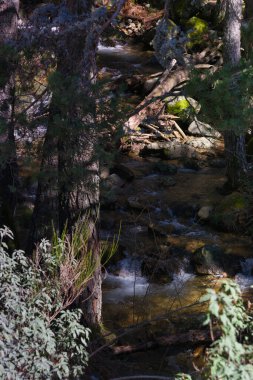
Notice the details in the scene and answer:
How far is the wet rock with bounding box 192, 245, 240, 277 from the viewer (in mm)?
9500

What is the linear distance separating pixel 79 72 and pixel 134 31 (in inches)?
664

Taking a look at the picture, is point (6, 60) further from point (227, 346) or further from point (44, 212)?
point (227, 346)

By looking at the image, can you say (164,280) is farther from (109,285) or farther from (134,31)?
(134,31)

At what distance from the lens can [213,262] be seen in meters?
9.52

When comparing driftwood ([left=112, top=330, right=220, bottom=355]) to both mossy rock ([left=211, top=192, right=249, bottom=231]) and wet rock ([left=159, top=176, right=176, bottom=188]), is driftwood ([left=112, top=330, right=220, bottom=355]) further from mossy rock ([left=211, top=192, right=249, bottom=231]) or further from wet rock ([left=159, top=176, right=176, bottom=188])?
wet rock ([left=159, top=176, right=176, bottom=188])

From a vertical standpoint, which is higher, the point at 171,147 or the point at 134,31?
the point at 134,31

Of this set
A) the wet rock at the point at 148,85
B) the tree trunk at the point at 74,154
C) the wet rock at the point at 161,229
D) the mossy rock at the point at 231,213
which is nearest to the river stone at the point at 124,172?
the wet rock at the point at 161,229

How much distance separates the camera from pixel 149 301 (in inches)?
340

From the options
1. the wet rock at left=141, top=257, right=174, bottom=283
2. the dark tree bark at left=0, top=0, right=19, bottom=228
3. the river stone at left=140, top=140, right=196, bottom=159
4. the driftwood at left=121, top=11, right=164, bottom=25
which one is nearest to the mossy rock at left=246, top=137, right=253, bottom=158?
the river stone at left=140, top=140, right=196, bottom=159

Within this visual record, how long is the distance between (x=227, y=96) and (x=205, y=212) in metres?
6.15

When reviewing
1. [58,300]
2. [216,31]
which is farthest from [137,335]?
[216,31]

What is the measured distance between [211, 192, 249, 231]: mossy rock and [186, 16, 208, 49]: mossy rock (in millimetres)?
9181

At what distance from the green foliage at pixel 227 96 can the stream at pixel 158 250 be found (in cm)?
224

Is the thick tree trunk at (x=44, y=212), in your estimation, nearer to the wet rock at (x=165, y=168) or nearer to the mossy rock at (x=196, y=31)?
the wet rock at (x=165, y=168)
